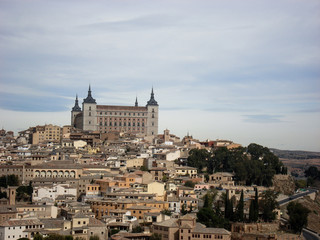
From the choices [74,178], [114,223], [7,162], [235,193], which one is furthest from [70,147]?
[114,223]

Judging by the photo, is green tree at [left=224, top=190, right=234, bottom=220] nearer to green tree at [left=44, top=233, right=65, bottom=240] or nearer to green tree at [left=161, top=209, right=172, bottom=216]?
green tree at [left=161, top=209, right=172, bottom=216]

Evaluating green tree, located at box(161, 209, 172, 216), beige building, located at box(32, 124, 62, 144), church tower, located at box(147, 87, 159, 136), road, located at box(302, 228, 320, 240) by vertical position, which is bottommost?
road, located at box(302, 228, 320, 240)

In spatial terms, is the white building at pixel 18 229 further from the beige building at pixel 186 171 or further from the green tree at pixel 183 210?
the beige building at pixel 186 171

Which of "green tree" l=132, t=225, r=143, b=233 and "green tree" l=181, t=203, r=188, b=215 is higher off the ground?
"green tree" l=181, t=203, r=188, b=215

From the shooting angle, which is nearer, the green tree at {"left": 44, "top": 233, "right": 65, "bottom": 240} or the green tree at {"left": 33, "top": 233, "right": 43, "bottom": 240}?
the green tree at {"left": 44, "top": 233, "right": 65, "bottom": 240}

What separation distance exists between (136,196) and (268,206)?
12782 mm

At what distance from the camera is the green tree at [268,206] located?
2110 inches

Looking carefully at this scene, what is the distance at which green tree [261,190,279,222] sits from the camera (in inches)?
2110

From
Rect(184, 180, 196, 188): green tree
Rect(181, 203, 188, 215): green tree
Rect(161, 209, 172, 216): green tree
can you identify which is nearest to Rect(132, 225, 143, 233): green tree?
Rect(161, 209, 172, 216): green tree

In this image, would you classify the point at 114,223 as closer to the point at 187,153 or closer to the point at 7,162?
the point at 7,162

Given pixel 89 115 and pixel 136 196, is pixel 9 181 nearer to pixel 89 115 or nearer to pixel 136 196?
pixel 136 196

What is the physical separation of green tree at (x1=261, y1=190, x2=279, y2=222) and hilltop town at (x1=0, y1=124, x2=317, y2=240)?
0.11 m

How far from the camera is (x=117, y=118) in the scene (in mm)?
125562

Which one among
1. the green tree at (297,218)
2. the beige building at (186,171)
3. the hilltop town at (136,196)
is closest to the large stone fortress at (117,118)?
the hilltop town at (136,196)
